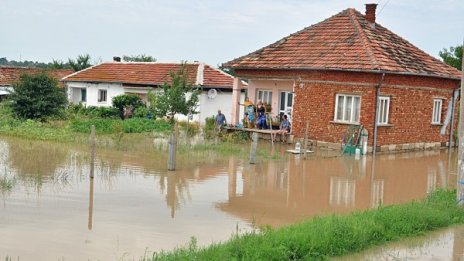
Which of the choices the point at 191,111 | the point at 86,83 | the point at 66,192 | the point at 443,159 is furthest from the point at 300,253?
the point at 86,83

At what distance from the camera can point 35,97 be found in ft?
89.8

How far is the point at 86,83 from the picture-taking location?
39.0 metres

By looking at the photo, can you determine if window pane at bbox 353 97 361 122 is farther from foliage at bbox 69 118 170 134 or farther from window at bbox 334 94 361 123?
foliage at bbox 69 118 170 134

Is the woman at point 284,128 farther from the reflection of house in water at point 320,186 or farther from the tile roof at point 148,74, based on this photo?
the tile roof at point 148,74

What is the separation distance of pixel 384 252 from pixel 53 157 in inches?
473

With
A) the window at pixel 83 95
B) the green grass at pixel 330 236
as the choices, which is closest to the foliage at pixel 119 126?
the window at pixel 83 95

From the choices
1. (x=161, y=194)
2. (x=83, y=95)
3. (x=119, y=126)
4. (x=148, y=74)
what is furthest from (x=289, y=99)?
(x=83, y=95)

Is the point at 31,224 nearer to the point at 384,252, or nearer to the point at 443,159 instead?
the point at 384,252

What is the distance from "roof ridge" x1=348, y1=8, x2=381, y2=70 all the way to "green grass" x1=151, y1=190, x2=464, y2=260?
38.9 ft

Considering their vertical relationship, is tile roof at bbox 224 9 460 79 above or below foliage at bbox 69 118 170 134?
above

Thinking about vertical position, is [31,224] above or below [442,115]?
below

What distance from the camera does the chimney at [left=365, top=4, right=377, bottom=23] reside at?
88.5 ft

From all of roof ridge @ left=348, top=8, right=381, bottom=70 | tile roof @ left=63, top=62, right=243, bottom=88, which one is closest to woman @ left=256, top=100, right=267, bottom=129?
roof ridge @ left=348, top=8, right=381, bottom=70

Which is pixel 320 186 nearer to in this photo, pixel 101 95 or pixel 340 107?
pixel 340 107
